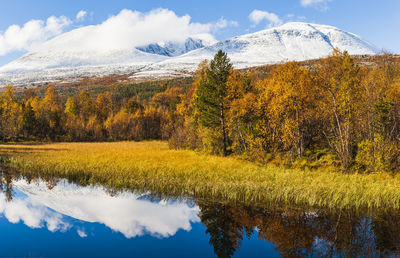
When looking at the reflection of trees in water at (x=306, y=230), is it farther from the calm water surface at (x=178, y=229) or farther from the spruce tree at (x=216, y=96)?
the spruce tree at (x=216, y=96)

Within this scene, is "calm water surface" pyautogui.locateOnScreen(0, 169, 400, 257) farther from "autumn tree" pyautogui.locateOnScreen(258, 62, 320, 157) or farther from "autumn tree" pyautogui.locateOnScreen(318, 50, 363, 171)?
"autumn tree" pyautogui.locateOnScreen(258, 62, 320, 157)

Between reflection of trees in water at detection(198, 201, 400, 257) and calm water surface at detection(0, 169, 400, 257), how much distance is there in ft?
0.11

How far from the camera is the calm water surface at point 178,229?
382 inches

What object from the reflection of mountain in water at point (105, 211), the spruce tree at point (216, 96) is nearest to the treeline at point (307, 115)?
the spruce tree at point (216, 96)

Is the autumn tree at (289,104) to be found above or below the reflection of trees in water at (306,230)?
above

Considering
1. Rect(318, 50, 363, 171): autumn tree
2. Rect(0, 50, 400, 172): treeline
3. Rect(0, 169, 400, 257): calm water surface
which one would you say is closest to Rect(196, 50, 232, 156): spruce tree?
Rect(0, 50, 400, 172): treeline

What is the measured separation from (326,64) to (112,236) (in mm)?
19092

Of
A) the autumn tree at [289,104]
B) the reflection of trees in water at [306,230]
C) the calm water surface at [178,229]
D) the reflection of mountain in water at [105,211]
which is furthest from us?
the autumn tree at [289,104]

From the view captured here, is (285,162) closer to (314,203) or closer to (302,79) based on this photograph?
(302,79)

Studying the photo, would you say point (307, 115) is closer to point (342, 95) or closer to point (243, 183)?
point (342, 95)

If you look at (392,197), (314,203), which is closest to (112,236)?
(314,203)

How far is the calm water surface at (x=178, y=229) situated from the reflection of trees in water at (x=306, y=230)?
1.4 inches

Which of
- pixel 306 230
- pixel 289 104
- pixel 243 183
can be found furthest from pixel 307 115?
pixel 306 230

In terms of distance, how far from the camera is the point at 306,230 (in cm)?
1086
